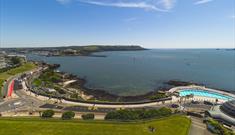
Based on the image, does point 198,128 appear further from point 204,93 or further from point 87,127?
point 204,93

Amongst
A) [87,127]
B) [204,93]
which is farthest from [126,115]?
[204,93]

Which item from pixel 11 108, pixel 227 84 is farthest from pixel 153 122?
pixel 227 84

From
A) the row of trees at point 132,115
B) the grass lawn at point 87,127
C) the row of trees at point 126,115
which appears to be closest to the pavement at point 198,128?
the grass lawn at point 87,127

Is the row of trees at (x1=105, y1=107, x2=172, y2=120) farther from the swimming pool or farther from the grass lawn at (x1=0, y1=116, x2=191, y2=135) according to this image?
the swimming pool

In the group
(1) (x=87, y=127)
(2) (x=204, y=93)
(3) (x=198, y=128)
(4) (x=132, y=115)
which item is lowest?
(2) (x=204, y=93)

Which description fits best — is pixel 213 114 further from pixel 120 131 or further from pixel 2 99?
pixel 2 99

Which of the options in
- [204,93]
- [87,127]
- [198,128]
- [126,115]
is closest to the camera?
[87,127]

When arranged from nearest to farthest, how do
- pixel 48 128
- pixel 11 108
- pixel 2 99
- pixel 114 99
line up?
pixel 48 128, pixel 11 108, pixel 2 99, pixel 114 99

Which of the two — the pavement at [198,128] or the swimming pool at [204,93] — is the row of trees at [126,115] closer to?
the pavement at [198,128]
